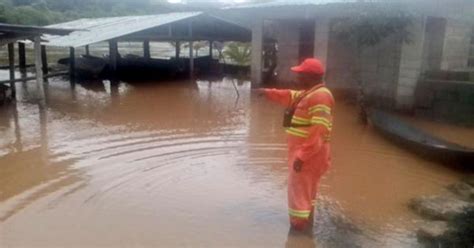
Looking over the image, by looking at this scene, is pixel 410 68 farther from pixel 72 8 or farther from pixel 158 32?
pixel 72 8

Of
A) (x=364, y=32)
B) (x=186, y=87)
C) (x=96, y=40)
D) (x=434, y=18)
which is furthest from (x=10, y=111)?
(x=434, y=18)

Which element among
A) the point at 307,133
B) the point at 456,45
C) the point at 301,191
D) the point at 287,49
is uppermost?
the point at 456,45

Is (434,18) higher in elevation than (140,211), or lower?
higher

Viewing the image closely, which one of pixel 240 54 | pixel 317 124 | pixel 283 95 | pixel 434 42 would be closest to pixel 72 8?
pixel 240 54

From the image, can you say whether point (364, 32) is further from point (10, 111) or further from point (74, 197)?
point (10, 111)

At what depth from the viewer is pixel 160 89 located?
16.5 meters

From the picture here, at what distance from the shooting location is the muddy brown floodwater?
500 centimetres

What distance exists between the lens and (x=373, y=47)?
1325 centimetres

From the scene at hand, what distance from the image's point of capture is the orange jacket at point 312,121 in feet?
14.7

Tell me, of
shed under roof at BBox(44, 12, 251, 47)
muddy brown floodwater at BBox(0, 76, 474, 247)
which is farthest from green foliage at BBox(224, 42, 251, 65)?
muddy brown floodwater at BBox(0, 76, 474, 247)

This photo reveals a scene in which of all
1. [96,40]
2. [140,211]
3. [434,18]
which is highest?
[434,18]

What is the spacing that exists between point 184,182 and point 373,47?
8675mm

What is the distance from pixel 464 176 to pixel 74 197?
18.9 ft

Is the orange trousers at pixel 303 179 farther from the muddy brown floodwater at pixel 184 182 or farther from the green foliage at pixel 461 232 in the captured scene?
the green foliage at pixel 461 232
